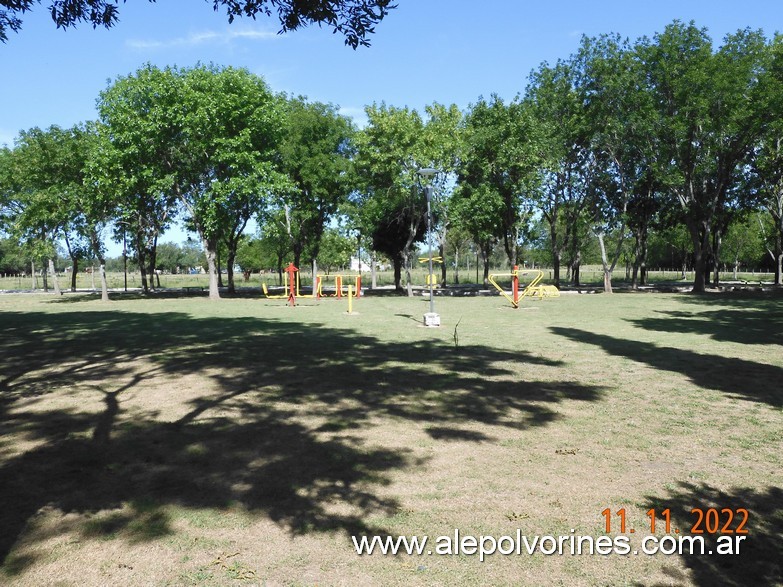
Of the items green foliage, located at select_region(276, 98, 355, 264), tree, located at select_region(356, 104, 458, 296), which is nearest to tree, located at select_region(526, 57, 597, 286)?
tree, located at select_region(356, 104, 458, 296)

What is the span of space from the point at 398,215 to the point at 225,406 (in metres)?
33.7

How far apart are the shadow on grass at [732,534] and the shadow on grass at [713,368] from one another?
378 centimetres

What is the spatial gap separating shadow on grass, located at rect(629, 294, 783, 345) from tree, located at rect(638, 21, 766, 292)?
12610 millimetres

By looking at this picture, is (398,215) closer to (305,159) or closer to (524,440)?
(305,159)

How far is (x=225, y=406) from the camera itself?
760 cm

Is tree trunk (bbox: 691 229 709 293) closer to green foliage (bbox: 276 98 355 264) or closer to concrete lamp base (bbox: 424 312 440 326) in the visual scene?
green foliage (bbox: 276 98 355 264)

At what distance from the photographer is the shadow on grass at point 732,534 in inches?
138

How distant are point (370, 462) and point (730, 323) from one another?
16.8 meters

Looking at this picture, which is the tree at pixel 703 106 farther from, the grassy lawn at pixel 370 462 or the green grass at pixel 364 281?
the grassy lawn at pixel 370 462

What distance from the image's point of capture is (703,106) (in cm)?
3097

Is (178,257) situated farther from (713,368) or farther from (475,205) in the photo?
(713,368)

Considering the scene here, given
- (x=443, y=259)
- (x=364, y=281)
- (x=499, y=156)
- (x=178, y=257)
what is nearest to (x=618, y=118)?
(x=499, y=156)

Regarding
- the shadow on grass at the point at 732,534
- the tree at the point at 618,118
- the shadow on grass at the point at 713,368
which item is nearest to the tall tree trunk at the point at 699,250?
the tree at the point at 618,118

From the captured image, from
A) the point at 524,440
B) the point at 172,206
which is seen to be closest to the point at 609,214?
the point at 172,206
